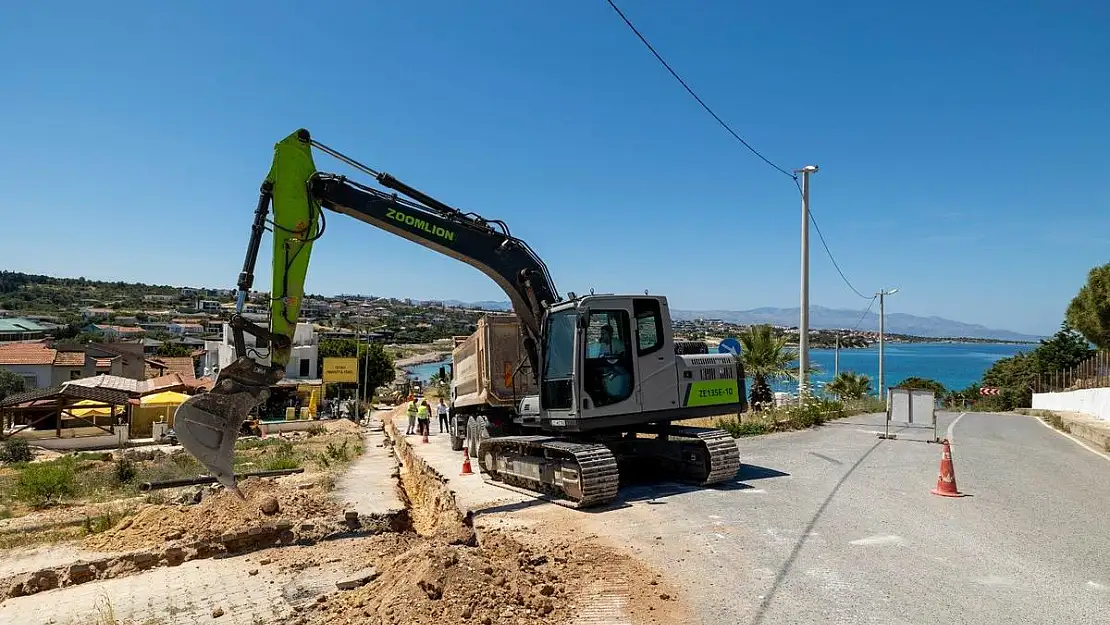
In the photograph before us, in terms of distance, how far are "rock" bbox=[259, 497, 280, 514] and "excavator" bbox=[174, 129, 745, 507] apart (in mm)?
1605

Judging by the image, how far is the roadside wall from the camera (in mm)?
23422

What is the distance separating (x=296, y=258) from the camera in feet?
30.8

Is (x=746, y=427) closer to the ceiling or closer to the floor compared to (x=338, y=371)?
closer to the ceiling

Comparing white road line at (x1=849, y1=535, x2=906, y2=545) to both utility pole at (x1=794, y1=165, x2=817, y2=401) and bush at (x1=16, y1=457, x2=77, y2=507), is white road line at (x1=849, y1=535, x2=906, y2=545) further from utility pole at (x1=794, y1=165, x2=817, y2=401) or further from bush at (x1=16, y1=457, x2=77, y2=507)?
utility pole at (x1=794, y1=165, x2=817, y2=401)

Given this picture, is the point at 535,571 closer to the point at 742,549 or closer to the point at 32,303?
the point at 742,549

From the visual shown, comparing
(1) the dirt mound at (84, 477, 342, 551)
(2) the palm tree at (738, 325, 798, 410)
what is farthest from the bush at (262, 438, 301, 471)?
(2) the palm tree at (738, 325, 798, 410)

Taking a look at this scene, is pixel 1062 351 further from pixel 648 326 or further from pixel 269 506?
pixel 269 506

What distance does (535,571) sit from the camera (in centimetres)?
637

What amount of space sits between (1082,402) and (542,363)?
91.7ft

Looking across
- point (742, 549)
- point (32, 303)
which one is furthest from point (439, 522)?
point (32, 303)

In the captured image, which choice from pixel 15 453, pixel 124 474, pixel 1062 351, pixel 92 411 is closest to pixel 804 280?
pixel 124 474

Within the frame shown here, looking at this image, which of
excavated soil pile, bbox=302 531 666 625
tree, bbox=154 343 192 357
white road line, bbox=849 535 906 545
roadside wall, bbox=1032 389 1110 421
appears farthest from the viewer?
tree, bbox=154 343 192 357

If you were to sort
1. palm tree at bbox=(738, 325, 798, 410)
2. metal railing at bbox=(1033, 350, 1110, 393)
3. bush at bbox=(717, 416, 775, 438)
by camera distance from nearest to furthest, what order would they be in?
bush at bbox=(717, 416, 775, 438), palm tree at bbox=(738, 325, 798, 410), metal railing at bbox=(1033, 350, 1110, 393)

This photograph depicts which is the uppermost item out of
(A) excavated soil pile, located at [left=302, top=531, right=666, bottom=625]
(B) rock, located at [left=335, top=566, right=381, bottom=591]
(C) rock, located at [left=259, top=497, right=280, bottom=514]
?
(A) excavated soil pile, located at [left=302, top=531, right=666, bottom=625]
